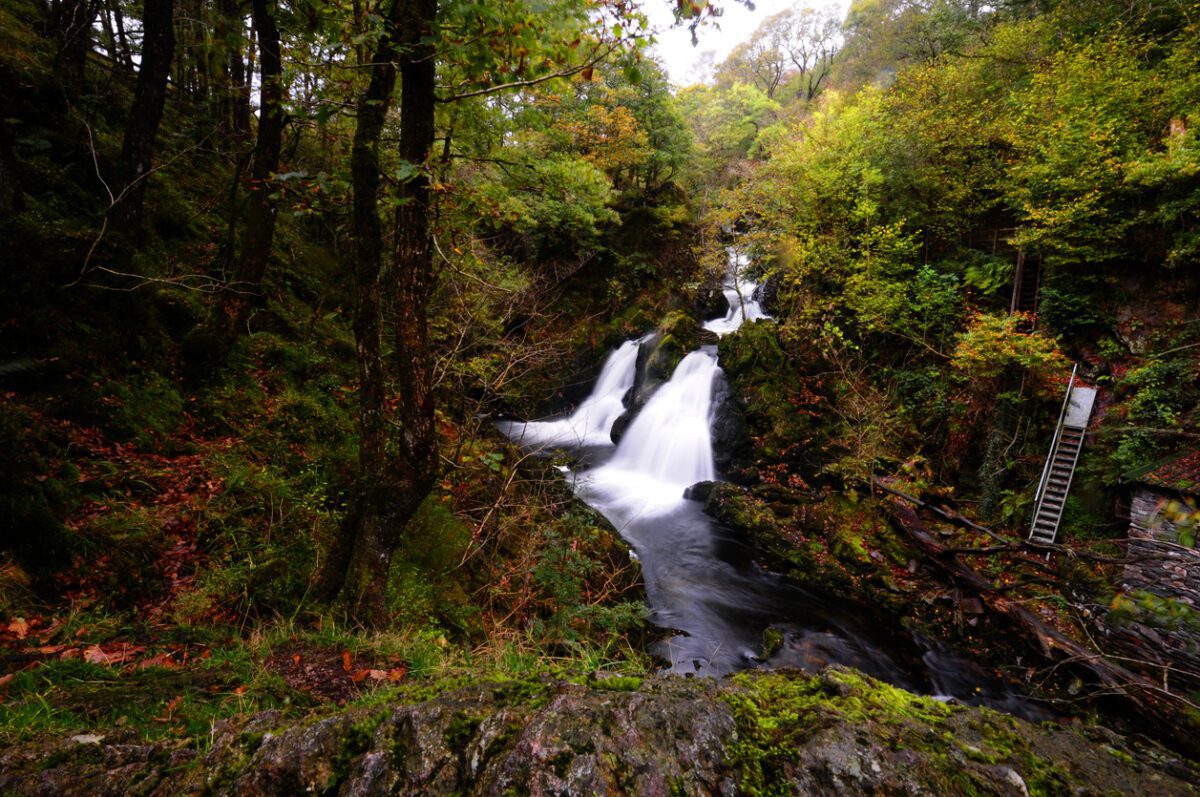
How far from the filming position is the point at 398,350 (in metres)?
3.36

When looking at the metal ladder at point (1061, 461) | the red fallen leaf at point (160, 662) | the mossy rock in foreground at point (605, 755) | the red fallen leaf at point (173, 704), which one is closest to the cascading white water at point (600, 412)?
the metal ladder at point (1061, 461)

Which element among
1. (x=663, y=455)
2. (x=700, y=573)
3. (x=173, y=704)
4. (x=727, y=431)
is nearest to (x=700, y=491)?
(x=663, y=455)

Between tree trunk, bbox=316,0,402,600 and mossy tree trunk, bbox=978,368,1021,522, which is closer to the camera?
tree trunk, bbox=316,0,402,600

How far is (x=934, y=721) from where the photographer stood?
1.52 meters

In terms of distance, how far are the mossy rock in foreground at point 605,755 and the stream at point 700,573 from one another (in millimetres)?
3661

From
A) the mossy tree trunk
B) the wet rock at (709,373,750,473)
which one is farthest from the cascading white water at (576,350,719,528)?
the mossy tree trunk

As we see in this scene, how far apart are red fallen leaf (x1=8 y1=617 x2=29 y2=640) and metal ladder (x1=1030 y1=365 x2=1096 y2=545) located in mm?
13097

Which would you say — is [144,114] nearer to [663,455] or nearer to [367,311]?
[367,311]

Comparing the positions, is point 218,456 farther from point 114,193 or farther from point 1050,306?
point 1050,306

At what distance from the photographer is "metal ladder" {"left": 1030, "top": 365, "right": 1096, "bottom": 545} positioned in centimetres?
880

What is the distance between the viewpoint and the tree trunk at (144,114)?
5098mm

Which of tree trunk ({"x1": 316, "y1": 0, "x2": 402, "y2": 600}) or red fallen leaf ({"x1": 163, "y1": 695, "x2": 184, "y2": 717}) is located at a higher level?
tree trunk ({"x1": 316, "y1": 0, "x2": 402, "y2": 600})

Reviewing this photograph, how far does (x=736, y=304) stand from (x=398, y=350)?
57.3ft

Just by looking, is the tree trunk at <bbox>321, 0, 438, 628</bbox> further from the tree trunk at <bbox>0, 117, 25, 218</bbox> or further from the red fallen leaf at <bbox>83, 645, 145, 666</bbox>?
the tree trunk at <bbox>0, 117, 25, 218</bbox>
